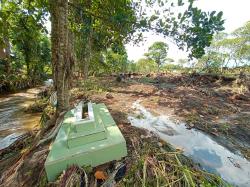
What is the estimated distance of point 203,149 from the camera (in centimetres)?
275

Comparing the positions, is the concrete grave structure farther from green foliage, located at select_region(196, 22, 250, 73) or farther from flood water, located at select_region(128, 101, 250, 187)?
green foliage, located at select_region(196, 22, 250, 73)

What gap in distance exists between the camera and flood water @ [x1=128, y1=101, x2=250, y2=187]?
2193 mm

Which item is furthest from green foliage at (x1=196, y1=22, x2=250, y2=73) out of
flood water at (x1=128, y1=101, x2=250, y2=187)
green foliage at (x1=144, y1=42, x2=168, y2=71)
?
flood water at (x1=128, y1=101, x2=250, y2=187)

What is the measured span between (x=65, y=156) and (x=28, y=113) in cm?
621

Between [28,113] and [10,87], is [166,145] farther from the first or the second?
[10,87]

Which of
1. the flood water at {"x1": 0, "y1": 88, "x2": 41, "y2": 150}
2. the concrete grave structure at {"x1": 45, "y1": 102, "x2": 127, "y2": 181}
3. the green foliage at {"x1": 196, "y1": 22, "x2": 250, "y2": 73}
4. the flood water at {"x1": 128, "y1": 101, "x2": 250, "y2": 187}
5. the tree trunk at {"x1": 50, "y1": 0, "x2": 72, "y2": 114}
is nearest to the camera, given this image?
the concrete grave structure at {"x1": 45, "y1": 102, "x2": 127, "y2": 181}

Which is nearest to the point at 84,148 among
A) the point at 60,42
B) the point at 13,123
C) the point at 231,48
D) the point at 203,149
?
the point at 203,149

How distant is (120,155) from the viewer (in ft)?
6.24

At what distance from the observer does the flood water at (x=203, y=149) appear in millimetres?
2193

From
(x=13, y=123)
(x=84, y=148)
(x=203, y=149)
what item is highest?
(x=84, y=148)

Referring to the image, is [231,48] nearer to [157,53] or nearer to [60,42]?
[157,53]

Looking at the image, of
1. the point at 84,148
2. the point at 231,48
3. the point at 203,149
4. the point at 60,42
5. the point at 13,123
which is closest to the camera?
the point at 84,148

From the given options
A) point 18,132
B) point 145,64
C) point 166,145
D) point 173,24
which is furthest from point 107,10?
point 145,64

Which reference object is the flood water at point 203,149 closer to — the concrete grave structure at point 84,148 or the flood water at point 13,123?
the concrete grave structure at point 84,148
